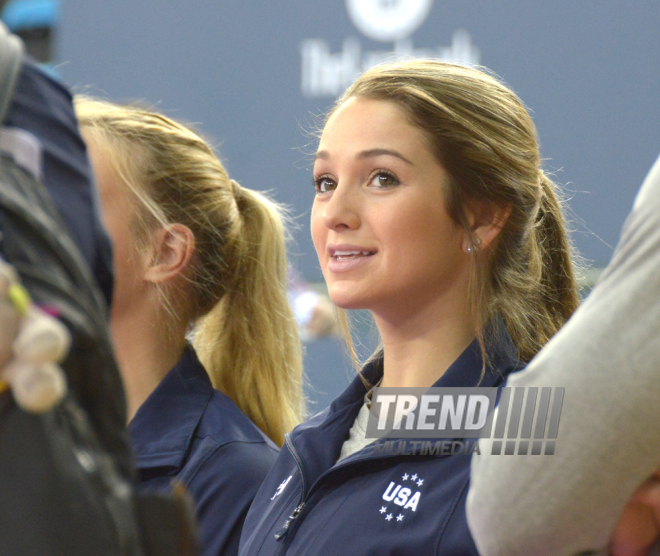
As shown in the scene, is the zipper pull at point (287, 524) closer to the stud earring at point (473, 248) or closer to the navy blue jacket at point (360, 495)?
the navy blue jacket at point (360, 495)

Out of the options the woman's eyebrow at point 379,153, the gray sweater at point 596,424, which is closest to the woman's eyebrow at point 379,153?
the woman's eyebrow at point 379,153

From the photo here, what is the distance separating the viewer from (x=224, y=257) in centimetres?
163

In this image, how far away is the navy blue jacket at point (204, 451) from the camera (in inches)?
52.4

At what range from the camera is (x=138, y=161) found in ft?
5.09

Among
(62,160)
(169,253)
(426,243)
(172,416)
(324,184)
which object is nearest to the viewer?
(62,160)

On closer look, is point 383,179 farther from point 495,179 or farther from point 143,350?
point 143,350

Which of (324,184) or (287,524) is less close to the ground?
(324,184)

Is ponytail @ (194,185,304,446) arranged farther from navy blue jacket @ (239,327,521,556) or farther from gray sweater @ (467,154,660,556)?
gray sweater @ (467,154,660,556)

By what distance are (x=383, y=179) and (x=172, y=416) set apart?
1.90ft

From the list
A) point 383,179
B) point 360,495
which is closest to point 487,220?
point 383,179

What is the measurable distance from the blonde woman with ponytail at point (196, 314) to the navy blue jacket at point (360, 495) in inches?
5.9

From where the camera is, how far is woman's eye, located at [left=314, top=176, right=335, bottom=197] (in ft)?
4.36

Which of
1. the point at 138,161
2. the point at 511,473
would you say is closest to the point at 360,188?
the point at 138,161

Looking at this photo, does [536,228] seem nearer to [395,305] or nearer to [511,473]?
[395,305]
